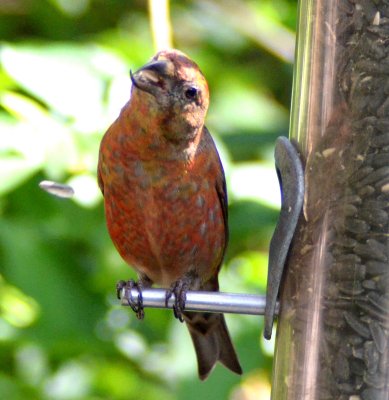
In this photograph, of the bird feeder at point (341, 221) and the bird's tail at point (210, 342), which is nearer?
the bird feeder at point (341, 221)

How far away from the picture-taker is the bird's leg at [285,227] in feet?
14.6

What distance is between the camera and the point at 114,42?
20.3ft

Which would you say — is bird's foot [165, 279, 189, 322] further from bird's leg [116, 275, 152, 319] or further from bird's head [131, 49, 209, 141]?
bird's head [131, 49, 209, 141]

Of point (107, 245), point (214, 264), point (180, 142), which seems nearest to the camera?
point (180, 142)

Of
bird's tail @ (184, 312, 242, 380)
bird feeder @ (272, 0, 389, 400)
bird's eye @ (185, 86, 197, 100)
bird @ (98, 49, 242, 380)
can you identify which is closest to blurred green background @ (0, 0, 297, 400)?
bird's tail @ (184, 312, 242, 380)

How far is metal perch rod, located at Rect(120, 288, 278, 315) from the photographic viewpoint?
4344 mm

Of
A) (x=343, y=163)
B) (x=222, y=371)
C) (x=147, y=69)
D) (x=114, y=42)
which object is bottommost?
(x=222, y=371)

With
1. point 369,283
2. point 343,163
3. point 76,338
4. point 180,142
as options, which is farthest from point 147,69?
point 76,338

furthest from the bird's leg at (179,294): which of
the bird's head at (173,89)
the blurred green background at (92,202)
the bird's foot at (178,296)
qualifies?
the bird's head at (173,89)

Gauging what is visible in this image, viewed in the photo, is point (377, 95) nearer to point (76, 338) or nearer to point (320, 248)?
point (320, 248)

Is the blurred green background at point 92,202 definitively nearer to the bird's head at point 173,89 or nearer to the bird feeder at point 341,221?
the bird's head at point 173,89

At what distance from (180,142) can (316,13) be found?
2.71ft

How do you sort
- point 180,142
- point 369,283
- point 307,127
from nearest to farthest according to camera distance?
point 369,283 < point 307,127 < point 180,142

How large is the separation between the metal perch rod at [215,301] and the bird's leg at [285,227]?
42mm
